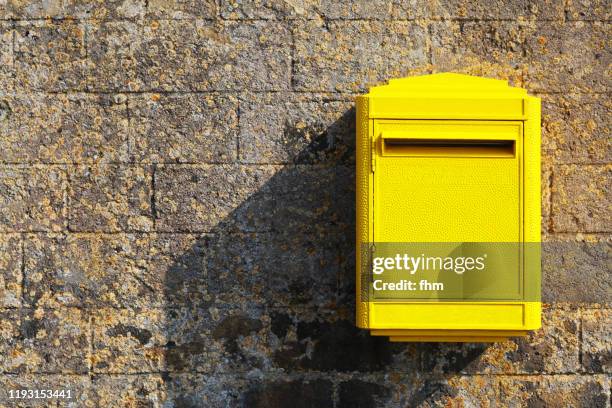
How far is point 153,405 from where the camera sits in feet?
10.7

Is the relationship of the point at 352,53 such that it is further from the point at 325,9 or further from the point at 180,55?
the point at 180,55

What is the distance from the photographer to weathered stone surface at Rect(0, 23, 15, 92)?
3.27m

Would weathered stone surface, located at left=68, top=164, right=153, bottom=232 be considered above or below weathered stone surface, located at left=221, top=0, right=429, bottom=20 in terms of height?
below

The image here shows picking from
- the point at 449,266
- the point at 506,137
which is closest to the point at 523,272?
the point at 449,266

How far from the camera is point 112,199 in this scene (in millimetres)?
3262

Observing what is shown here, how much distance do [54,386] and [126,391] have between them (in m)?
0.32

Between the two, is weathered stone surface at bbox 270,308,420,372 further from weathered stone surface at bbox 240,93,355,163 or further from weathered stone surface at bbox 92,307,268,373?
weathered stone surface at bbox 240,93,355,163

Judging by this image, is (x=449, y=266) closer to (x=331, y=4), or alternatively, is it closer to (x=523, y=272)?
(x=523, y=272)

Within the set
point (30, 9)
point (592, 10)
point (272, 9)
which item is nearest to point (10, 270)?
point (30, 9)

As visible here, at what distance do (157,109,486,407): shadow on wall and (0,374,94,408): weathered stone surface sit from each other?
37cm

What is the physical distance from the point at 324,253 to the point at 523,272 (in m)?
0.87

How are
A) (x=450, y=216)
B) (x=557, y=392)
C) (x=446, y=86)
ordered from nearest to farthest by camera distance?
(x=450, y=216) < (x=446, y=86) < (x=557, y=392)

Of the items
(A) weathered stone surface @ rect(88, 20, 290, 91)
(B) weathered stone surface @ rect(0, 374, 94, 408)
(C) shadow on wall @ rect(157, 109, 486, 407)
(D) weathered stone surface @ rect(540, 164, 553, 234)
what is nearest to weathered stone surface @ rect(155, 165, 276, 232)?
(C) shadow on wall @ rect(157, 109, 486, 407)

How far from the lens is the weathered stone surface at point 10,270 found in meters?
3.25
